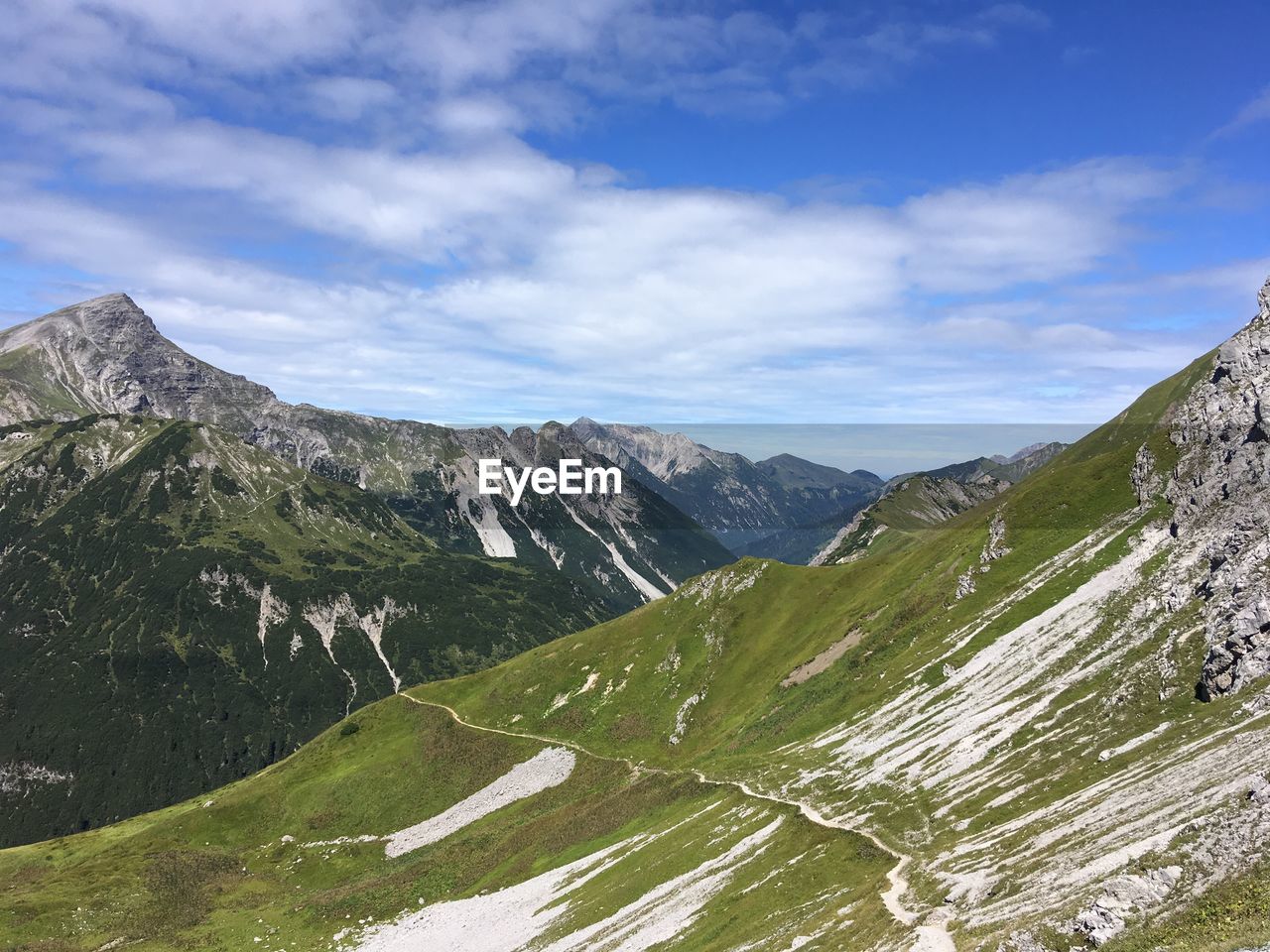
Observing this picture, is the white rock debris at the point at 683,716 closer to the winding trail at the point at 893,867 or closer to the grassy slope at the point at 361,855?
the winding trail at the point at 893,867

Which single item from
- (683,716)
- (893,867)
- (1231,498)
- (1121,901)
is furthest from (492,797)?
(1231,498)

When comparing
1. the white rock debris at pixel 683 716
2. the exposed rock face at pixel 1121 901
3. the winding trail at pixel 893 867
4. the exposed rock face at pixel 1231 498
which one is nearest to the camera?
the exposed rock face at pixel 1121 901

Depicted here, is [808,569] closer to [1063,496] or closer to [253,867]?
[1063,496]

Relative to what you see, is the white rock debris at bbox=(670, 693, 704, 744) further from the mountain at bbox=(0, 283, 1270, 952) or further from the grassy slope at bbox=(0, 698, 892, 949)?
the grassy slope at bbox=(0, 698, 892, 949)

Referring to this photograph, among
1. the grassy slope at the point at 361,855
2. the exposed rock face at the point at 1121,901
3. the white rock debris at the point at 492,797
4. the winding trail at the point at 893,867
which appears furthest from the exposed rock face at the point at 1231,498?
the white rock debris at the point at 492,797

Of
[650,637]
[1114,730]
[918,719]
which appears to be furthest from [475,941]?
[650,637]

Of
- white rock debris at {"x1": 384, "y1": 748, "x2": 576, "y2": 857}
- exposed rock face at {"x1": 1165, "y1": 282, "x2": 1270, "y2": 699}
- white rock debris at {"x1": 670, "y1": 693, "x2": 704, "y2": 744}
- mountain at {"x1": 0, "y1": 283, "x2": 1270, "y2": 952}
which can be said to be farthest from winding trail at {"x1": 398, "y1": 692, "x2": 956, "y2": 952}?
exposed rock face at {"x1": 1165, "y1": 282, "x2": 1270, "y2": 699}
